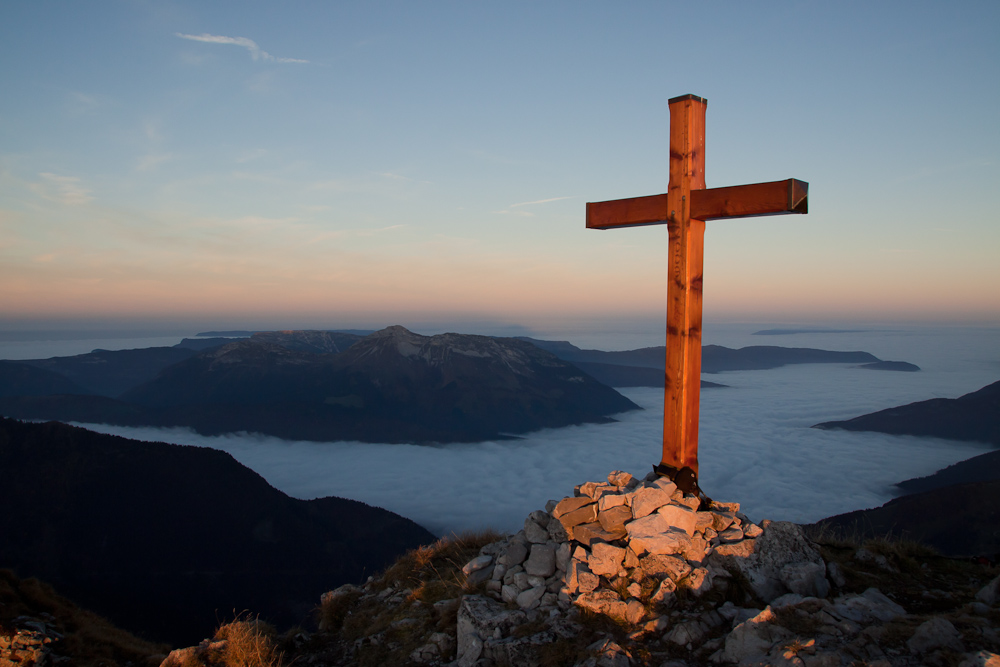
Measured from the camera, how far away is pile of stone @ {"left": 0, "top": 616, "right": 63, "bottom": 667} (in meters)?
6.52

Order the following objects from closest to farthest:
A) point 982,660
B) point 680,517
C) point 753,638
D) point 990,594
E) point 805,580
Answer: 1. point 982,660
2. point 753,638
3. point 990,594
4. point 805,580
5. point 680,517

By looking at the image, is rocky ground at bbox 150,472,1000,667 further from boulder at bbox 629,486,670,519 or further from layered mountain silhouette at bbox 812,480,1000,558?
layered mountain silhouette at bbox 812,480,1000,558

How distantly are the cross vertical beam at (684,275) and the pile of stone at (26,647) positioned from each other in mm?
8280

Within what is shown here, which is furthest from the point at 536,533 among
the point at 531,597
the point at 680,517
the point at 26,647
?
the point at 26,647

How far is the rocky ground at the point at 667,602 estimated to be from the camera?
4.47 metres

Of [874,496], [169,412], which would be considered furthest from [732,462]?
A: [169,412]

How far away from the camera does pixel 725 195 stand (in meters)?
6.62

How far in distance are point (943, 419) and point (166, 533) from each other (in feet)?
612

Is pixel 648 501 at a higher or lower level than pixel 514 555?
higher

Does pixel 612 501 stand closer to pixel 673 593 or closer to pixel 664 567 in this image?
pixel 664 567

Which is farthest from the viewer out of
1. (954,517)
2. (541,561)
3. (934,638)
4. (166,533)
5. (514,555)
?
(166,533)

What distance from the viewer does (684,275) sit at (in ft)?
22.4

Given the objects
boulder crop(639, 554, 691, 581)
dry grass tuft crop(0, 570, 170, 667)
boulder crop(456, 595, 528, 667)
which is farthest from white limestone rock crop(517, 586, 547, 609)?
dry grass tuft crop(0, 570, 170, 667)

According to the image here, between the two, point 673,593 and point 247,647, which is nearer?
point 673,593
